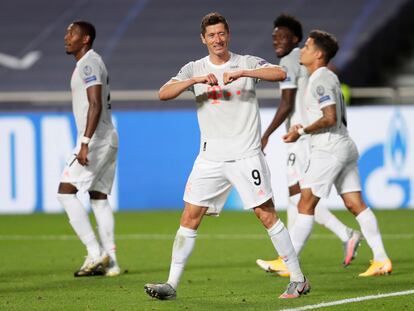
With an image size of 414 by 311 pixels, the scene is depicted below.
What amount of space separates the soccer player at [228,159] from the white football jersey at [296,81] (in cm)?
215

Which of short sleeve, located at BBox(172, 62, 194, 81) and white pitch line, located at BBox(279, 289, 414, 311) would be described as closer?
white pitch line, located at BBox(279, 289, 414, 311)

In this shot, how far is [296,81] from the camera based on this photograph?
33.7 ft

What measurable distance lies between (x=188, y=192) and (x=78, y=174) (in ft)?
7.34

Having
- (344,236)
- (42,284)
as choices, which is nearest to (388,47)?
(344,236)

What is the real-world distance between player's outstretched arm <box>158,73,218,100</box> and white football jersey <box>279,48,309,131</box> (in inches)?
98.5

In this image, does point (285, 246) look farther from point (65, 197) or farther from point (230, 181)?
point (65, 197)

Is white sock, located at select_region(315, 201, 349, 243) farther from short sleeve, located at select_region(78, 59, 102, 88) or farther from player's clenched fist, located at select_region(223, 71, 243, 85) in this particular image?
player's clenched fist, located at select_region(223, 71, 243, 85)

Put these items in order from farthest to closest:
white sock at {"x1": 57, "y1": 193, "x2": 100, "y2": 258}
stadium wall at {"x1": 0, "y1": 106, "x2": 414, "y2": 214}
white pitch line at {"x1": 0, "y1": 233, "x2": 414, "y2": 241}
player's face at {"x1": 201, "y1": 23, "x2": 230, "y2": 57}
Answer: stadium wall at {"x1": 0, "y1": 106, "x2": 414, "y2": 214}, white pitch line at {"x1": 0, "y1": 233, "x2": 414, "y2": 241}, white sock at {"x1": 57, "y1": 193, "x2": 100, "y2": 258}, player's face at {"x1": 201, "y1": 23, "x2": 230, "y2": 57}

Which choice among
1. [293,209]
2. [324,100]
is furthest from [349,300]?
[293,209]

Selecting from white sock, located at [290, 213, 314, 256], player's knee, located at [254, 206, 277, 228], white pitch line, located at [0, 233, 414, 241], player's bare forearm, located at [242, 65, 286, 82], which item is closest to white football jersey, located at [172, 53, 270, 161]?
player's bare forearm, located at [242, 65, 286, 82]

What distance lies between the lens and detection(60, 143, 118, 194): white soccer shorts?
10.1m

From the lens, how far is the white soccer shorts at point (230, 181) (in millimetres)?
8008

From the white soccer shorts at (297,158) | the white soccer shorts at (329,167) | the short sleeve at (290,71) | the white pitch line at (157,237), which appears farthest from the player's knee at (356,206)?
the white pitch line at (157,237)

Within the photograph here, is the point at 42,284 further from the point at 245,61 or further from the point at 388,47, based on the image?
the point at 388,47
